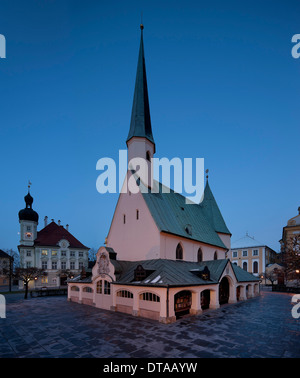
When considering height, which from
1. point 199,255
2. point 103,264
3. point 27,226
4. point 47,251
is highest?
point 27,226

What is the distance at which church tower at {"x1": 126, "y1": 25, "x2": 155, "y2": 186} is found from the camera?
93.7 ft

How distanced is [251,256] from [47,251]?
5765 centimetres

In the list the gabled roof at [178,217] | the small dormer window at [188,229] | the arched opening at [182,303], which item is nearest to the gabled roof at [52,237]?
the gabled roof at [178,217]

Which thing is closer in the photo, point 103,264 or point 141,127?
point 103,264

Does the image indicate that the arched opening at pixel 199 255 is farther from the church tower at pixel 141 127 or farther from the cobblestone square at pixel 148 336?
the church tower at pixel 141 127

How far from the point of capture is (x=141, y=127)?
1147 inches

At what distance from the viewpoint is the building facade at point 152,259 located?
18266 millimetres

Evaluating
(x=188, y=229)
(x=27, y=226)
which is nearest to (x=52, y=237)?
(x=27, y=226)

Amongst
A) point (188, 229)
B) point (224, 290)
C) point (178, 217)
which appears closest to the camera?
point (224, 290)

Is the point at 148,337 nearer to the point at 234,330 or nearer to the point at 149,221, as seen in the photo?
the point at 234,330

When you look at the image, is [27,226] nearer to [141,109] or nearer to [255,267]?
[141,109]

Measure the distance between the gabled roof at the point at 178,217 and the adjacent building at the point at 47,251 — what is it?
1257 inches

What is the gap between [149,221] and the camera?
23.4m

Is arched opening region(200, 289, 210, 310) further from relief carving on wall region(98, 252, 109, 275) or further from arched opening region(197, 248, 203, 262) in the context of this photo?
relief carving on wall region(98, 252, 109, 275)
